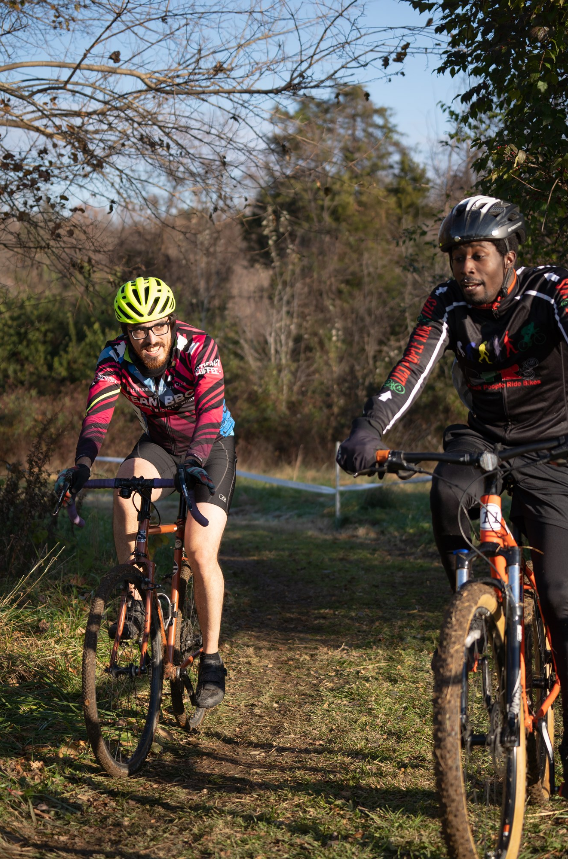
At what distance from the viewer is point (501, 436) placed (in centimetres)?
336

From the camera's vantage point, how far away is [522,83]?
560cm

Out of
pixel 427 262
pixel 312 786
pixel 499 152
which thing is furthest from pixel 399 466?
pixel 427 262

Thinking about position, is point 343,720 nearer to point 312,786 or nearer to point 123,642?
point 312,786

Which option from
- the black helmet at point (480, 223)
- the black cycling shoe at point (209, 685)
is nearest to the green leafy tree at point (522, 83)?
the black helmet at point (480, 223)

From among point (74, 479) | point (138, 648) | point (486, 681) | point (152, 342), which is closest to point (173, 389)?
point (152, 342)

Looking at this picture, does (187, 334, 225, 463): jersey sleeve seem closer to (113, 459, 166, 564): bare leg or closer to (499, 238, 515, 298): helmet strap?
(113, 459, 166, 564): bare leg

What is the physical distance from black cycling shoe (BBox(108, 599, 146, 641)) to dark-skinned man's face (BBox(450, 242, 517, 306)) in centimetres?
201

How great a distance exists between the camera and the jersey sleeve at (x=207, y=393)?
4.25 metres

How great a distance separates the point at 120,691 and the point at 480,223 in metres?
2.76

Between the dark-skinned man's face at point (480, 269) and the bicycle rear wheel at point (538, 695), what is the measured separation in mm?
1155

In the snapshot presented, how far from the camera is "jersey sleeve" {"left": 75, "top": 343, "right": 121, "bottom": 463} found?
420cm

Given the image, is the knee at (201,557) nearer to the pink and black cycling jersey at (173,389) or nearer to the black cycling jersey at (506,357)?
the pink and black cycling jersey at (173,389)

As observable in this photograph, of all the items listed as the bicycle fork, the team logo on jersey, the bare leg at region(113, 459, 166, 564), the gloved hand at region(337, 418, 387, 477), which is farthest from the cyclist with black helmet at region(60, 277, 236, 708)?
the bicycle fork

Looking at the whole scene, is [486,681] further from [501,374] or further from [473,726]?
[501,374]
